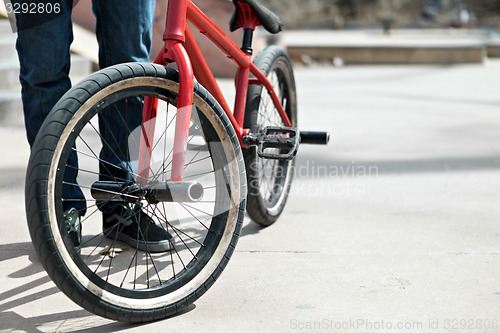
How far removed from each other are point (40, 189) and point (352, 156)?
2991mm

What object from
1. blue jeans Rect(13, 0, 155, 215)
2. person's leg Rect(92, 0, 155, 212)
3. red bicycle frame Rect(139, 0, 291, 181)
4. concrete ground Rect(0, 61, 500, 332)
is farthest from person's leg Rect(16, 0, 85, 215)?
concrete ground Rect(0, 61, 500, 332)

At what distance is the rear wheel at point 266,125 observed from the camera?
311 cm

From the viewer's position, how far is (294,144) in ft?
9.66

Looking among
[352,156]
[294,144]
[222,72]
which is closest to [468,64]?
[222,72]

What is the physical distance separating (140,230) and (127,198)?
17.4 inches

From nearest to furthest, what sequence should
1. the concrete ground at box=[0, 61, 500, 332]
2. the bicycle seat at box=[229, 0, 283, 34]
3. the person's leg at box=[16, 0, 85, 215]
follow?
1. the concrete ground at box=[0, 61, 500, 332]
2. the person's leg at box=[16, 0, 85, 215]
3. the bicycle seat at box=[229, 0, 283, 34]

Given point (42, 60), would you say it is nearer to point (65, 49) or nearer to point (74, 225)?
point (65, 49)

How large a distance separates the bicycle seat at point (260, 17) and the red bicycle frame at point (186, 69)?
30 millimetres

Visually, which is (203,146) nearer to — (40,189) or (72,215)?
(72,215)

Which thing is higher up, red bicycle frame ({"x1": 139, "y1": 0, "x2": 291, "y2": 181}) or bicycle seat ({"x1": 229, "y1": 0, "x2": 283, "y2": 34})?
bicycle seat ({"x1": 229, "y1": 0, "x2": 283, "y2": 34})

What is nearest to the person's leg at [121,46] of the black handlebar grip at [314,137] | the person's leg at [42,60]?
the person's leg at [42,60]

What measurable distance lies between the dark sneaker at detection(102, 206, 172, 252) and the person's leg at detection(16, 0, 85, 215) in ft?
0.75

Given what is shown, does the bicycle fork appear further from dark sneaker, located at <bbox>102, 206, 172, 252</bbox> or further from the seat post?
the seat post

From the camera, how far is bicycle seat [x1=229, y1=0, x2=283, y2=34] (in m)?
3.04
